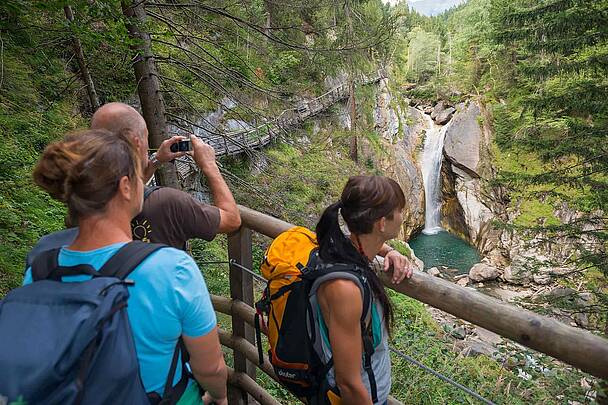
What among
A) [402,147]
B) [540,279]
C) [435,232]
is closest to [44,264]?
[540,279]

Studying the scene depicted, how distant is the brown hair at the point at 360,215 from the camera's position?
1521 mm

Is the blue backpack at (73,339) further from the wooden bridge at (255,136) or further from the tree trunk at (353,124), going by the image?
the tree trunk at (353,124)

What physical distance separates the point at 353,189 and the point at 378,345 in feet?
2.11

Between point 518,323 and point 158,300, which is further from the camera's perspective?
point 518,323

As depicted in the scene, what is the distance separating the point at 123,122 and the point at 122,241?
94cm

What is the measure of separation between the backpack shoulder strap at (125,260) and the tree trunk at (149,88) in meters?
3.99

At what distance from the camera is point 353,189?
1533 mm

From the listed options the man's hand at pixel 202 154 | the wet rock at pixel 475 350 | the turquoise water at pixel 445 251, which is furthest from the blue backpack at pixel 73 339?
the turquoise water at pixel 445 251

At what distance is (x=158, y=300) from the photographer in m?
1.14

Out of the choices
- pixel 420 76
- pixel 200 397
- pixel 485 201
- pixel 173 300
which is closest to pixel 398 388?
pixel 200 397

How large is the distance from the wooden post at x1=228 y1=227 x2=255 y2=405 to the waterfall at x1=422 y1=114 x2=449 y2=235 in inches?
952

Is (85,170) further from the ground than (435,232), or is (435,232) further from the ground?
(85,170)

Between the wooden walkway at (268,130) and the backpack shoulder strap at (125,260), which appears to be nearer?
the backpack shoulder strap at (125,260)

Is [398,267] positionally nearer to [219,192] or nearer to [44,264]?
[219,192]
